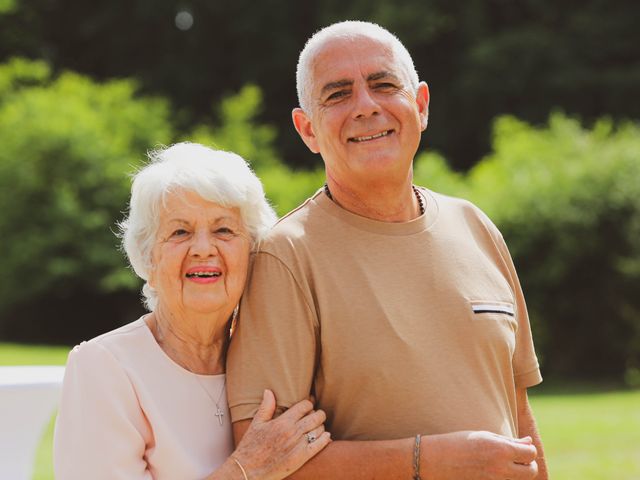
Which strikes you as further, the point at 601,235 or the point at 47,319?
the point at 47,319

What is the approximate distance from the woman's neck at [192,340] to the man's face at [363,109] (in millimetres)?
590

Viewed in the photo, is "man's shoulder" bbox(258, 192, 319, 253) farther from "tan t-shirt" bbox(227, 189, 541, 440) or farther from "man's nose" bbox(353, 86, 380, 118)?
"man's nose" bbox(353, 86, 380, 118)

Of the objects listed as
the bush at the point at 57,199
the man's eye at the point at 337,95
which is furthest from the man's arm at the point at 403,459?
the bush at the point at 57,199

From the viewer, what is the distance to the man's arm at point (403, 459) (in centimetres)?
254

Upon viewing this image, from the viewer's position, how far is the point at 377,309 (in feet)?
8.72

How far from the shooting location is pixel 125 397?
8.38ft

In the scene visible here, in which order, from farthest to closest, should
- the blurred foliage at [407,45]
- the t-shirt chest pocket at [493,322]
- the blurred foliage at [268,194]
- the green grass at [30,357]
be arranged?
the blurred foliage at [407,45] < the blurred foliage at [268,194] < the green grass at [30,357] < the t-shirt chest pocket at [493,322]

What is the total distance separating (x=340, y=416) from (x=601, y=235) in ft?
37.1

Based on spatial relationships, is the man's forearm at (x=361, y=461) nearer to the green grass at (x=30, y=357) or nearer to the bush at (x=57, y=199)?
the green grass at (x=30, y=357)

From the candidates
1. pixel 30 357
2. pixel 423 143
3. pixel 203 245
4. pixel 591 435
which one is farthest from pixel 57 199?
pixel 203 245

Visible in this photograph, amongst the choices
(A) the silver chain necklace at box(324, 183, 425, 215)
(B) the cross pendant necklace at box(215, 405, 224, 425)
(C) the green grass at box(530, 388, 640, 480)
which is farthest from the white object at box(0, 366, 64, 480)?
(C) the green grass at box(530, 388, 640, 480)

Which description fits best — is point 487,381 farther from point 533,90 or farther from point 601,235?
point 533,90

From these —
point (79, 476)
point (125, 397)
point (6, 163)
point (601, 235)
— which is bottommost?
point (79, 476)

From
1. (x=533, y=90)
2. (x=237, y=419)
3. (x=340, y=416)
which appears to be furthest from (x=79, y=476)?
(x=533, y=90)
